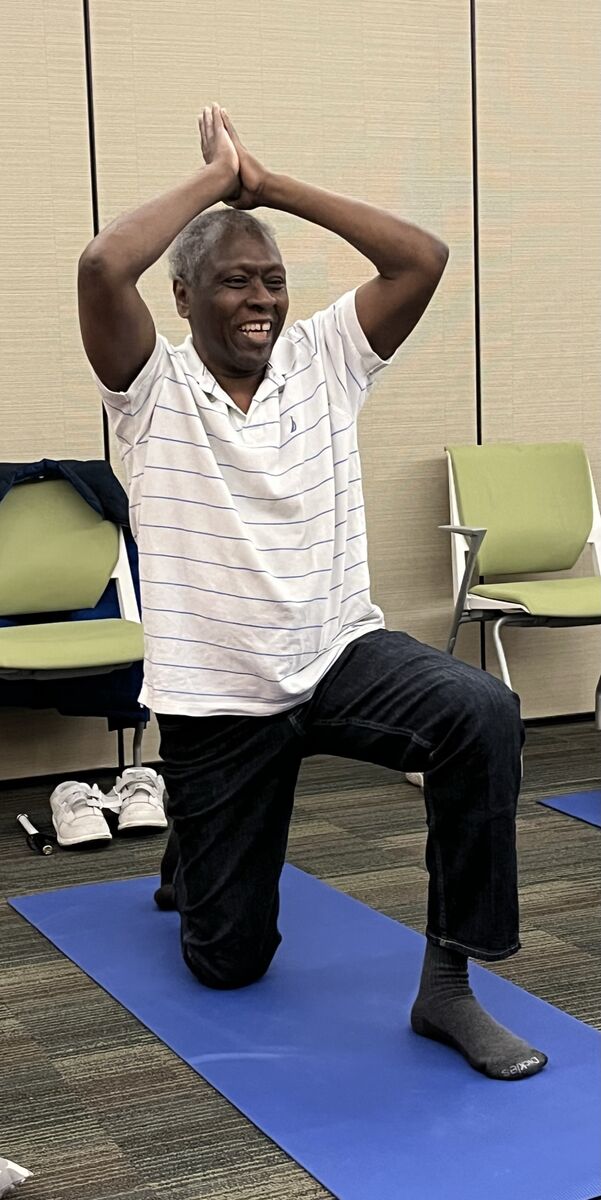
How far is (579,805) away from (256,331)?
183cm

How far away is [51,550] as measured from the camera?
389cm

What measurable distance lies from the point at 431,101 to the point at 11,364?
1.62 m

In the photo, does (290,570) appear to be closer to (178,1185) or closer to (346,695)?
(346,695)

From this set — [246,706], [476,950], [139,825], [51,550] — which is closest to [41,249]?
[51,550]

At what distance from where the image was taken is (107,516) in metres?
3.95

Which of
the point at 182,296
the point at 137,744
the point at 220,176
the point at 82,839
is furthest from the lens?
the point at 137,744

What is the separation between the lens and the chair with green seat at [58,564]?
383 centimetres

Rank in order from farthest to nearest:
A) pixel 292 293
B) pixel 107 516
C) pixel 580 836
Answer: pixel 292 293, pixel 107 516, pixel 580 836

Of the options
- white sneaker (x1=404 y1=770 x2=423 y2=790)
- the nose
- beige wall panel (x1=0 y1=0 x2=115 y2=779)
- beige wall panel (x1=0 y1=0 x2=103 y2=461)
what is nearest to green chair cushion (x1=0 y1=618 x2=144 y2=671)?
beige wall panel (x1=0 y1=0 x2=115 y2=779)

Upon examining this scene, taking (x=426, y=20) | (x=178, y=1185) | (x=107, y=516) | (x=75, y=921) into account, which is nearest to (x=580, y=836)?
(x=75, y=921)

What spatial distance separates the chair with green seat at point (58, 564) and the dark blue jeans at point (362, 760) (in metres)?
1.27

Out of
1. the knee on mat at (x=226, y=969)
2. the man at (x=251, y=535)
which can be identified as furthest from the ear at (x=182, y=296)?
the knee on mat at (x=226, y=969)

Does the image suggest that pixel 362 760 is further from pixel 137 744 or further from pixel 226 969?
pixel 137 744

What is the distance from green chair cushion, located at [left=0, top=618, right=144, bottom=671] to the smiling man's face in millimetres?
1256
